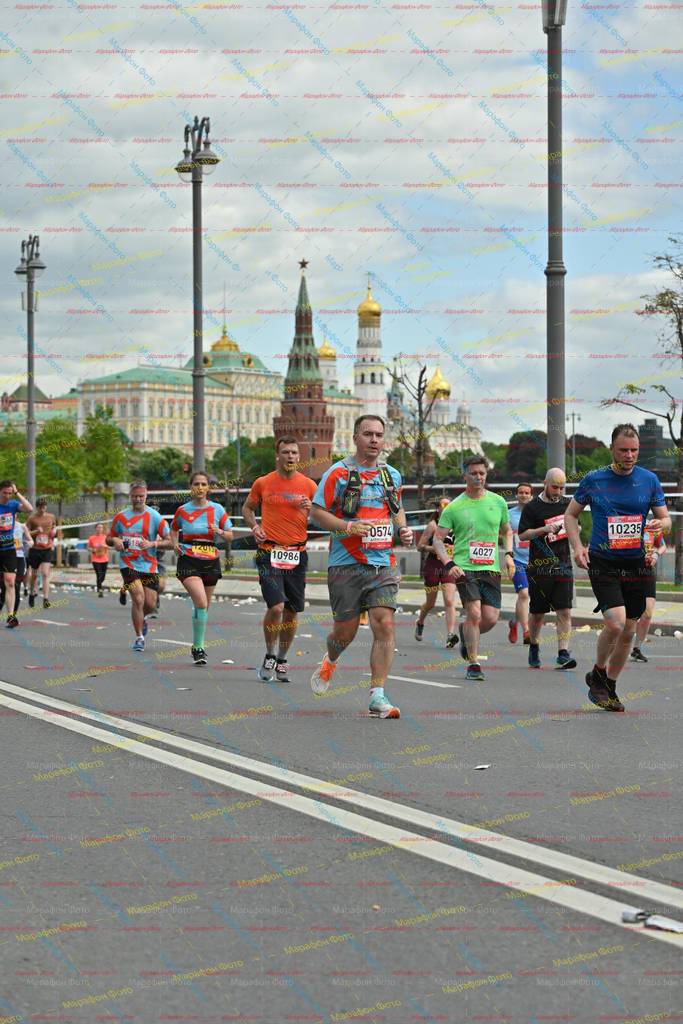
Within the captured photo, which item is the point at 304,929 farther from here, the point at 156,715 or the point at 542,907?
the point at 156,715

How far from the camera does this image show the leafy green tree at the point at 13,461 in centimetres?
11681

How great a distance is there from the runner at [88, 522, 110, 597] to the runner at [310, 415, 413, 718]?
23276 mm

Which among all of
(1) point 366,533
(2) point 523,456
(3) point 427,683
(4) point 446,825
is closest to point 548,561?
(3) point 427,683

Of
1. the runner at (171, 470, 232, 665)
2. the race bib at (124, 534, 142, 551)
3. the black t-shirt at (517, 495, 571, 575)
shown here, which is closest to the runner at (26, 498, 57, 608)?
the race bib at (124, 534, 142, 551)

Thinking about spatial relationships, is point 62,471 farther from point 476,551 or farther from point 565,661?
point 476,551

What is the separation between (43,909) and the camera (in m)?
5.64

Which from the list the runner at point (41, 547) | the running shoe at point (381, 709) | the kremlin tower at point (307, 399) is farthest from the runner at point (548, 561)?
the kremlin tower at point (307, 399)

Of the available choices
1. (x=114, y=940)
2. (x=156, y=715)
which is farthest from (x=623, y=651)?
(x=114, y=940)

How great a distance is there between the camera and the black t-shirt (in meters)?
15.6

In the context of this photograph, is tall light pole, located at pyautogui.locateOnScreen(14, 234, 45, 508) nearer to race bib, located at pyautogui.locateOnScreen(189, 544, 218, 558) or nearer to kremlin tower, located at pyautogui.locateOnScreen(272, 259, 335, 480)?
race bib, located at pyautogui.locateOnScreen(189, 544, 218, 558)

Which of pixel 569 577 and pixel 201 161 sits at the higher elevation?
pixel 201 161

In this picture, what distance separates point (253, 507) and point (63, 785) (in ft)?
19.0

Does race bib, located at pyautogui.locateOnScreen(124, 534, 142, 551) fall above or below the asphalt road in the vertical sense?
above

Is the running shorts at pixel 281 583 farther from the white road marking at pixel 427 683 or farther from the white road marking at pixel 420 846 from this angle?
the white road marking at pixel 420 846
